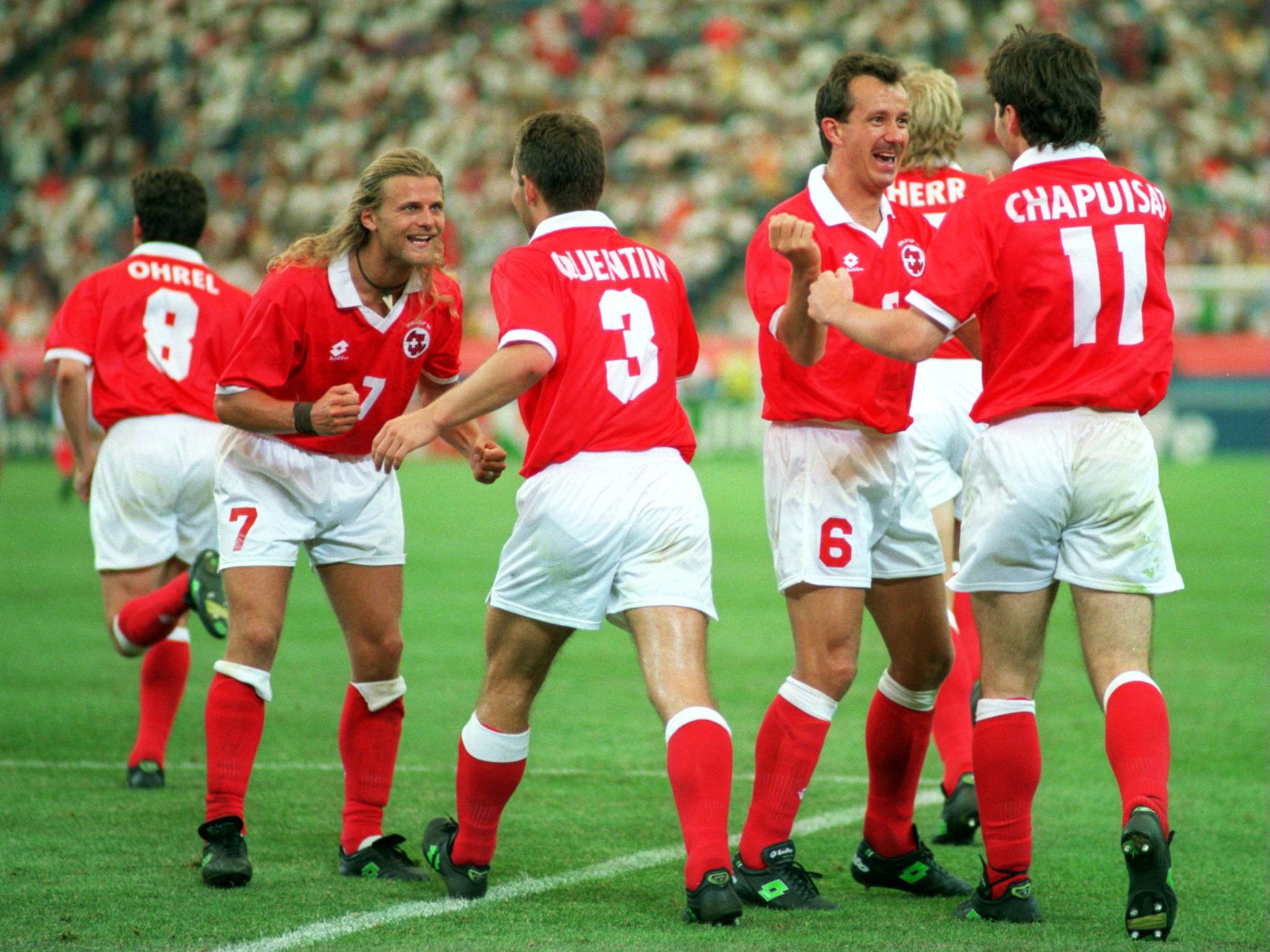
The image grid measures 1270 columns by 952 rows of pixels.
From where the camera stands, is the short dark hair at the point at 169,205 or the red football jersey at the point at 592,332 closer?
the red football jersey at the point at 592,332

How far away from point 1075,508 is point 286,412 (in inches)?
83.0

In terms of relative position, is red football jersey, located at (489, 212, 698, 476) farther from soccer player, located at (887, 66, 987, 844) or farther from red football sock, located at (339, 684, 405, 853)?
soccer player, located at (887, 66, 987, 844)

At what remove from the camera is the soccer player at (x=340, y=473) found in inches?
174

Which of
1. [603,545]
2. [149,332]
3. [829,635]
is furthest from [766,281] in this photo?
[149,332]

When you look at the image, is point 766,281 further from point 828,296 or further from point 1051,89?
point 1051,89

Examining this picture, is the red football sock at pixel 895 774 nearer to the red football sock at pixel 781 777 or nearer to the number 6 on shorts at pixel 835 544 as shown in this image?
the red football sock at pixel 781 777

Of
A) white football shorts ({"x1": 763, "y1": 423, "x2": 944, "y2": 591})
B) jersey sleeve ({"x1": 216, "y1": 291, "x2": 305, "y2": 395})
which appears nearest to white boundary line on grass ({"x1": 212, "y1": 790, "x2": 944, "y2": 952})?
white football shorts ({"x1": 763, "y1": 423, "x2": 944, "y2": 591})

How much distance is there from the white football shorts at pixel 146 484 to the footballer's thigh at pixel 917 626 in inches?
115

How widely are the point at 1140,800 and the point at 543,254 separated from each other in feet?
6.37

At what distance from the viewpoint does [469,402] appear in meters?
3.75

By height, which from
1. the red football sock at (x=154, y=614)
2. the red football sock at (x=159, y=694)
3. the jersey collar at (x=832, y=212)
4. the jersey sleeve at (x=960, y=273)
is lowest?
the red football sock at (x=159, y=694)

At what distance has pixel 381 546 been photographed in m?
4.61

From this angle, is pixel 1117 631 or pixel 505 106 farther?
pixel 505 106

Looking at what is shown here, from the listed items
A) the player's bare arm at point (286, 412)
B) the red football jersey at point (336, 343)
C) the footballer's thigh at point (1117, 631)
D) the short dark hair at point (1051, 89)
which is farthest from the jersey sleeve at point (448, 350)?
the footballer's thigh at point (1117, 631)
